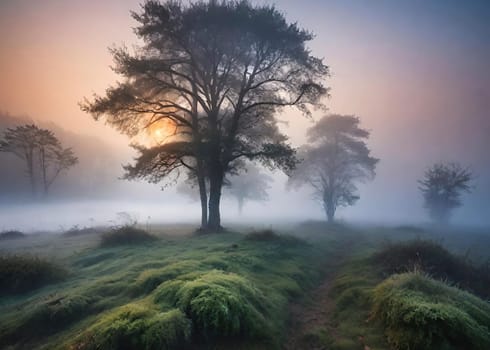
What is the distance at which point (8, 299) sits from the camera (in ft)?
30.4

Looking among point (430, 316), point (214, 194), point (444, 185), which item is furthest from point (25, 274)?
point (444, 185)

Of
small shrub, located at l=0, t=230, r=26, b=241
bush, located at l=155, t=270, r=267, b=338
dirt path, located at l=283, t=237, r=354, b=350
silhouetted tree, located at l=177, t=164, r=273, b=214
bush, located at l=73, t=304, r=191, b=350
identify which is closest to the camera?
bush, located at l=73, t=304, r=191, b=350

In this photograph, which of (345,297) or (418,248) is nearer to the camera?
(345,297)

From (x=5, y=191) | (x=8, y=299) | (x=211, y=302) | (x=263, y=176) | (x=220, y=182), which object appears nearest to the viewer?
(x=211, y=302)

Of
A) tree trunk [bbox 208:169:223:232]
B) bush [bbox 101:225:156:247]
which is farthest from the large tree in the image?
bush [bbox 101:225:156:247]

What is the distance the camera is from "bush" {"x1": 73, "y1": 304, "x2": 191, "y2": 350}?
491cm

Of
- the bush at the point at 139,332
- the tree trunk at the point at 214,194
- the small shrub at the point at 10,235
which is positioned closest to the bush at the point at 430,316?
the bush at the point at 139,332

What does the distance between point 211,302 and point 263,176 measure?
5352 centimetres

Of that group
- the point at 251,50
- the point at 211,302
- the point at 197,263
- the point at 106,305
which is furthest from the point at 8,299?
the point at 251,50

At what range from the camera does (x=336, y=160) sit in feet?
135

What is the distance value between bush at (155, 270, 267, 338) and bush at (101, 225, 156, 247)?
38.6 feet

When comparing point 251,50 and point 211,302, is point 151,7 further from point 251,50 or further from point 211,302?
point 211,302

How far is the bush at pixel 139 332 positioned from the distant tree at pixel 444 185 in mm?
55473

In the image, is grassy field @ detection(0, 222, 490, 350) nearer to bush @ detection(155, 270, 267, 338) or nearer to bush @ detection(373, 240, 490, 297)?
bush @ detection(155, 270, 267, 338)
